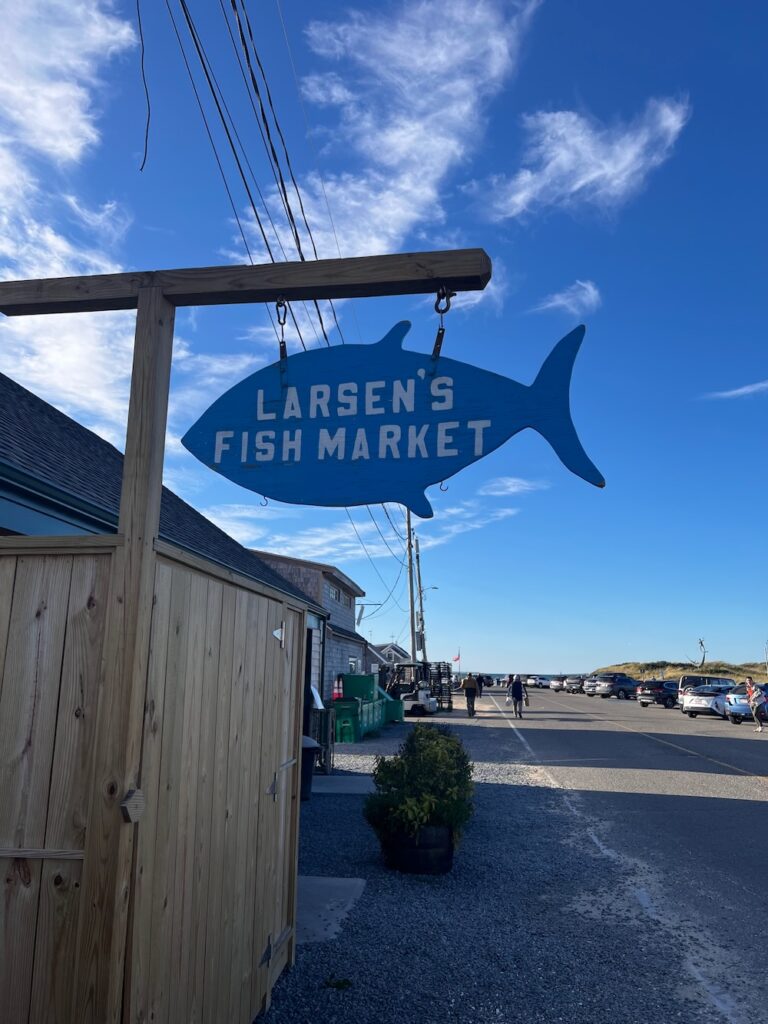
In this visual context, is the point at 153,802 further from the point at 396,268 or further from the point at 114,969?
the point at 396,268

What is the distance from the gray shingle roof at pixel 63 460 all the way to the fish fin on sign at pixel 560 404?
3.27 metres

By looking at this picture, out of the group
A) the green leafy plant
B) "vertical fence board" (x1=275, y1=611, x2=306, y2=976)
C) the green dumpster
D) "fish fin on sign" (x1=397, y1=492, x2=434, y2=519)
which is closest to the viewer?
"fish fin on sign" (x1=397, y1=492, x2=434, y2=519)

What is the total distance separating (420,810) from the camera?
689cm

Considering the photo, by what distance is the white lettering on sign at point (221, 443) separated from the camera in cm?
332

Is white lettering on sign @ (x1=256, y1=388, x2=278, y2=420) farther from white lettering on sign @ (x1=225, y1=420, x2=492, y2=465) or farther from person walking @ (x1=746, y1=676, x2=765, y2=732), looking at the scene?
person walking @ (x1=746, y1=676, x2=765, y2=732)

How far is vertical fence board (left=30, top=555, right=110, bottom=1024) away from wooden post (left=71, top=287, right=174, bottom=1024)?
0.15ft

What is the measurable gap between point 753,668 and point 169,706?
352ft

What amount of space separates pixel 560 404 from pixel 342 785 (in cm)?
1038

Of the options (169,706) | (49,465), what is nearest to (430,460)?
(169,706)

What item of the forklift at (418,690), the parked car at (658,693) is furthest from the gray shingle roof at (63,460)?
the parked car at (658,693)

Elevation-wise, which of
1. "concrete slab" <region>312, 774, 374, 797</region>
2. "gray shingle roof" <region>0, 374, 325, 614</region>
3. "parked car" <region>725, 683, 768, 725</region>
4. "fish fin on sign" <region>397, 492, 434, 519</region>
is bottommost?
"concrete slab" <region>312, 774, 374, 797</region>

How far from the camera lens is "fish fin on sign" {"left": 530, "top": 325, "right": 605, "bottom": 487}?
120 inches

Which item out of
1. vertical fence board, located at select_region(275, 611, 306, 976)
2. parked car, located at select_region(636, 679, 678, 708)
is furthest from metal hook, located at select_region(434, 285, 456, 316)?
parked car, located at select_region(636, 679, 678, 708)

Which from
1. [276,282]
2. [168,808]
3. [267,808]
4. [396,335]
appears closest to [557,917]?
[267,808]
